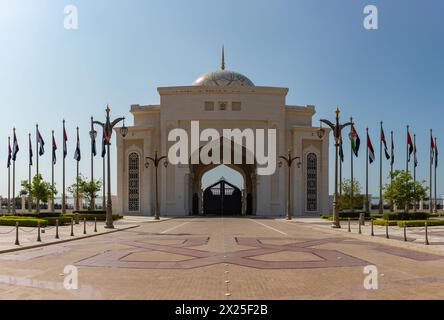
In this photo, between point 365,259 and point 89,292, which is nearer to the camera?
point 89,292

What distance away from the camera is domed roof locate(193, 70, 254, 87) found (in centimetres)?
6700

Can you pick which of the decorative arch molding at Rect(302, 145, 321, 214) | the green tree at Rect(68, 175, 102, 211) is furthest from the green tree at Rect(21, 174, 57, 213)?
the decorative arch molding at Rect(302, 145, 321, 214)

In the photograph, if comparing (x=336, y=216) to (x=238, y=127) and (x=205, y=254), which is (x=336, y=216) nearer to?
(x=205, y=254)

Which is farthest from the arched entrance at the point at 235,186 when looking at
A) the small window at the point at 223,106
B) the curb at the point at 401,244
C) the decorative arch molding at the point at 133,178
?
the curb at the point at 401,244

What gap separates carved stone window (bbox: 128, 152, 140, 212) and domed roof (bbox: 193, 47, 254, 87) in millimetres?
14447

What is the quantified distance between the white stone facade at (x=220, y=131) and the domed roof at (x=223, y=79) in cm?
694

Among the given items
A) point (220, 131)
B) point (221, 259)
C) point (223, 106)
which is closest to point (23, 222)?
point (221, 259)

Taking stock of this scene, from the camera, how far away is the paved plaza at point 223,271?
28.6 feet

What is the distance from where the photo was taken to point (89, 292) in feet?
28.8

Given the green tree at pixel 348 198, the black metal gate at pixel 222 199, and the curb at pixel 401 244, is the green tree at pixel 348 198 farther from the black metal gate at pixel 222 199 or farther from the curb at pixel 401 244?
the curb at pixel 401 244

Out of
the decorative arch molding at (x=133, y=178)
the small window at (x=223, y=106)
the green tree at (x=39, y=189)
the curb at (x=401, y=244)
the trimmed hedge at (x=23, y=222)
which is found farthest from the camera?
the decorative arch molding at (x=133, y=178)
